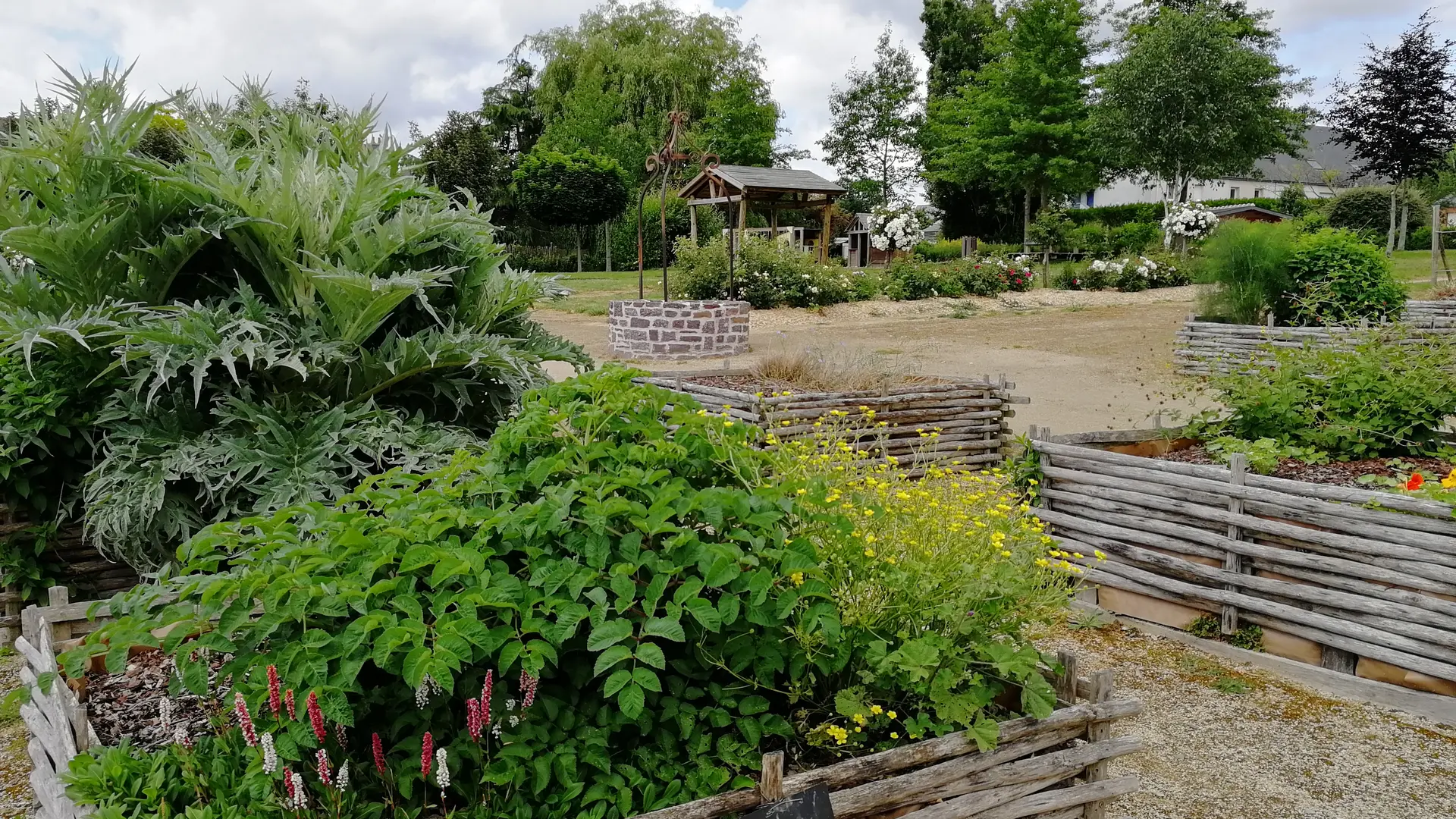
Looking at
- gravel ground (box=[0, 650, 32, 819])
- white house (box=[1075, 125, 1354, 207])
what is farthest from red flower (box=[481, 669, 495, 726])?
white house (box=[1075, 125, 1354, 207])

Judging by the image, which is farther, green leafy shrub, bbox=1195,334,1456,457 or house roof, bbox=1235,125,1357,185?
house roof, bbox=1235,125,1357,185

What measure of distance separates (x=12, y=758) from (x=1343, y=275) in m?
14.8

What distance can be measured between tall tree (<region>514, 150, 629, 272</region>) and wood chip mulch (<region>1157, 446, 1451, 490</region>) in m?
25.5

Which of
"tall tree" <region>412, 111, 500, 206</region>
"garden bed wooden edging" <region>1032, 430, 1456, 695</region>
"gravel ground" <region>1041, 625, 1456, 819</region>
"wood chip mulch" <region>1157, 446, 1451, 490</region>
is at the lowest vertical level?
"gravel ground" <region>1041, 625, 1456, 819</region>

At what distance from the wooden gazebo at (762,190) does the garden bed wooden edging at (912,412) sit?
46.1 ft

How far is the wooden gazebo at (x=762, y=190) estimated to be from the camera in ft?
74.5

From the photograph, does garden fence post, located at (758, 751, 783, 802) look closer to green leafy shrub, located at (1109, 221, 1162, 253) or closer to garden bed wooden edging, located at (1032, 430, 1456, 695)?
garden bed wooden edging, located at (1032, 430, 1456, 695)

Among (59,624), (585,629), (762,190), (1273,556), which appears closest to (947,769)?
(585,629)

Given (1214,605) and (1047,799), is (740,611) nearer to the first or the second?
(1047,799)

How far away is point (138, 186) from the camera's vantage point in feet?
12.5

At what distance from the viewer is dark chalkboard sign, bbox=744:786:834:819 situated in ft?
7.37

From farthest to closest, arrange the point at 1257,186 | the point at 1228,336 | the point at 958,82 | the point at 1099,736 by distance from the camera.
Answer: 1. the point at 1257,186
2. the point at 958,82
3. the point at 1228,336
4. the point at 1099,736

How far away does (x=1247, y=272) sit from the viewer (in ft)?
46.5

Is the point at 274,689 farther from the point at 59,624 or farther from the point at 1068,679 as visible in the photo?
the point at 1068,679
